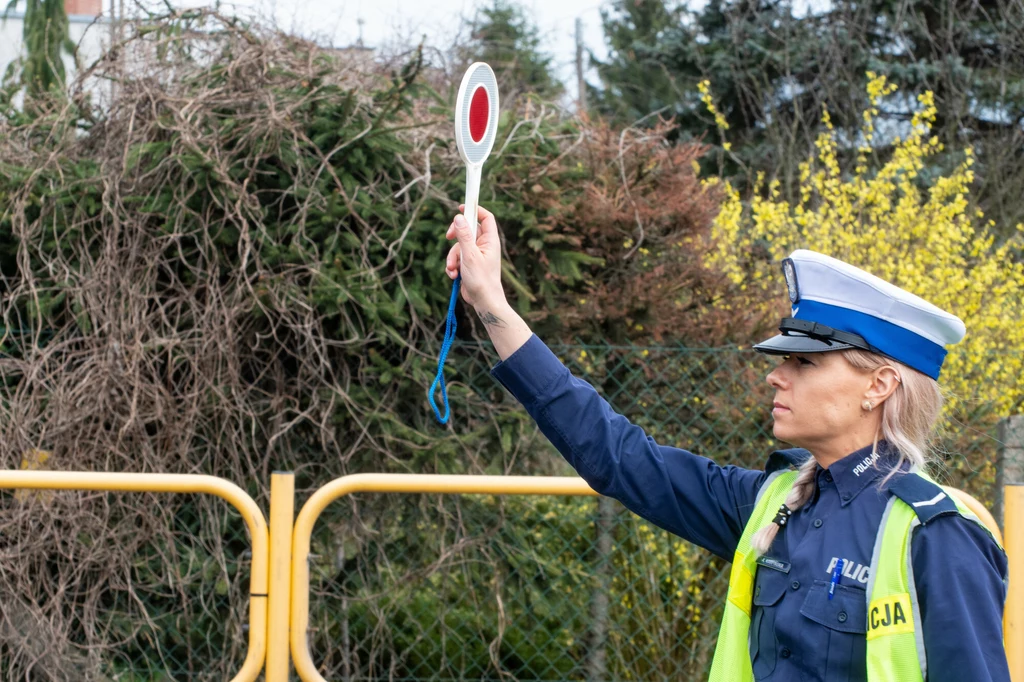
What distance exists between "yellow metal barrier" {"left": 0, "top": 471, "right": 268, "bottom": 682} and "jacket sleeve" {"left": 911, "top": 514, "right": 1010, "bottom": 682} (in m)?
1.78

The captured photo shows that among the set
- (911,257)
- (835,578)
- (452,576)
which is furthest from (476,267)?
(911,257)

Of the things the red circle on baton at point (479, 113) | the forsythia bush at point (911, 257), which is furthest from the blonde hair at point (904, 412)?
the forsythia bush at point (911, 257)

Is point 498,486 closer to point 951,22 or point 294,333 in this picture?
point 294,333

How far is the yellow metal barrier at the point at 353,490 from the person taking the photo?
2.65 m

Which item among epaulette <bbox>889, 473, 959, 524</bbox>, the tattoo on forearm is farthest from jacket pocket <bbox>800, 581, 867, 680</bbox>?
the tattoo on forearm

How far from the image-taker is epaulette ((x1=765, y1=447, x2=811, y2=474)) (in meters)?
1.88

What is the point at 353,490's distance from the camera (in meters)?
2.69

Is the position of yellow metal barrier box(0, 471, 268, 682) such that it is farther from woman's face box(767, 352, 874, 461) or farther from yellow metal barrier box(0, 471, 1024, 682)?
woman's face box(767, 352, 874, 461)

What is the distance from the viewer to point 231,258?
13.2ft

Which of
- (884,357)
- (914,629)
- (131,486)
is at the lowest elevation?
(914,629)

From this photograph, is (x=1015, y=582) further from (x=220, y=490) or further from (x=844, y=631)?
(x=220, y=490)

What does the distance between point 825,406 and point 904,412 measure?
0.44 ft

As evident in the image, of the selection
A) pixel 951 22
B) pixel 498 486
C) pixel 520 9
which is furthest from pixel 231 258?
pixel 520 9

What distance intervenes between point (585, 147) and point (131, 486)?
102 inches
